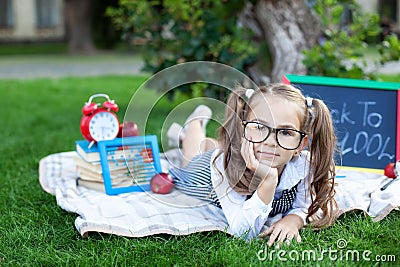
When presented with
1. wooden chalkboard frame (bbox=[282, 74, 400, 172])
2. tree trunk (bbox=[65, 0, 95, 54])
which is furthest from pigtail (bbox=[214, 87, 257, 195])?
tree trunk (bbox=[65, 0, 95, 54])

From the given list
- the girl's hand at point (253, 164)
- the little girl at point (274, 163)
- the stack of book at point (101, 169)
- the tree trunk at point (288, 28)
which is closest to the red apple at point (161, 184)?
the stack of book at point (101, 169)

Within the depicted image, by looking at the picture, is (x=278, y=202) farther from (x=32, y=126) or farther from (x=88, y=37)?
(x=88, y=37)

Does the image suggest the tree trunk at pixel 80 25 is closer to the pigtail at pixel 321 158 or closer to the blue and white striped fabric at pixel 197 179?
the blue and white striped fabric at pixel 197 179

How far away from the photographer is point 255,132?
95.7 inches

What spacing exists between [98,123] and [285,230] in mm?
1238

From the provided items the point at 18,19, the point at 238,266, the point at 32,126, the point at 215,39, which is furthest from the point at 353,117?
the point at 18,19

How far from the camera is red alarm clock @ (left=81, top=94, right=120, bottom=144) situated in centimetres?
318

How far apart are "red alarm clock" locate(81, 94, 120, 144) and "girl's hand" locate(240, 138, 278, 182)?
986 mm

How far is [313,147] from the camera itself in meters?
2.52

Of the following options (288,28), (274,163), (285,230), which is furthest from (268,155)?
(288,28)

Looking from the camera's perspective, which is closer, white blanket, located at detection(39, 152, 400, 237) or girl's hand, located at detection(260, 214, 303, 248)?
girl's hand, located at detection(260, 214, 303, 248)

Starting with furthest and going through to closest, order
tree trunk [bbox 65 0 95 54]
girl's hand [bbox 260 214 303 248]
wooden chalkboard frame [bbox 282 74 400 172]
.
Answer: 1. tree trunk [bbox 65 0 95 54]
2. wooden chalkboard frame [bbox 282 74 400 172]
3. girl's hand [bbox 260 214 303 248]

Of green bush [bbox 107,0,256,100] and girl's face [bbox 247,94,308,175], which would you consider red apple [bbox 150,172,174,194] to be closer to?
girl's face [bbox 247,94,308,175]

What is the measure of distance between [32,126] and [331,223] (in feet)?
11.4
